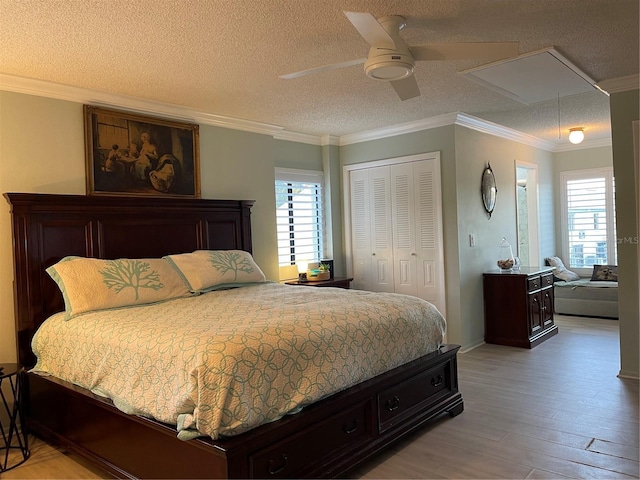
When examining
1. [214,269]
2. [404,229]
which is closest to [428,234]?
[404,229]

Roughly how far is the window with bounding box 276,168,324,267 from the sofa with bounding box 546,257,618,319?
3.57m

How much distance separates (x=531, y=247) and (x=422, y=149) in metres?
2.87

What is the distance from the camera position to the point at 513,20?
277 centimetres

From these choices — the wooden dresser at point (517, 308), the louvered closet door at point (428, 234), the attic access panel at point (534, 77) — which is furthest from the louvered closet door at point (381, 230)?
the attic access panel at point (534, 77)

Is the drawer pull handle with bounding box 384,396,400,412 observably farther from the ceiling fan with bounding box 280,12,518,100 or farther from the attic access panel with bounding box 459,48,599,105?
the attic access panel with bounding box 459,48,599,105

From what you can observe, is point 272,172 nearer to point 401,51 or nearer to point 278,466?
point 401,51

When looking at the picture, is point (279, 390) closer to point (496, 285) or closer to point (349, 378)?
point (349, 378)

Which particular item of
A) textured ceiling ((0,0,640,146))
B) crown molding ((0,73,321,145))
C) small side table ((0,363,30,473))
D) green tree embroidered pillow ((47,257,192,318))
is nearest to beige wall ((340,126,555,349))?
textured ceiling ((0,0,640,146))

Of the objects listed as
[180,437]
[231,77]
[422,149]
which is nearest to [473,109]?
[422,149]

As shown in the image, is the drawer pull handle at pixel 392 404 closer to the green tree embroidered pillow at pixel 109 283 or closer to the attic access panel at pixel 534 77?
the green tree embroidered pillow at pixel 109 283

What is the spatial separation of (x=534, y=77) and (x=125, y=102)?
10.8 ft

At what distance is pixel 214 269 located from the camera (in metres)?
3.88

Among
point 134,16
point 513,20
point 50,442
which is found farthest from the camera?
point 50,442

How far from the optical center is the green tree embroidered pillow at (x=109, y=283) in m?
3.11
